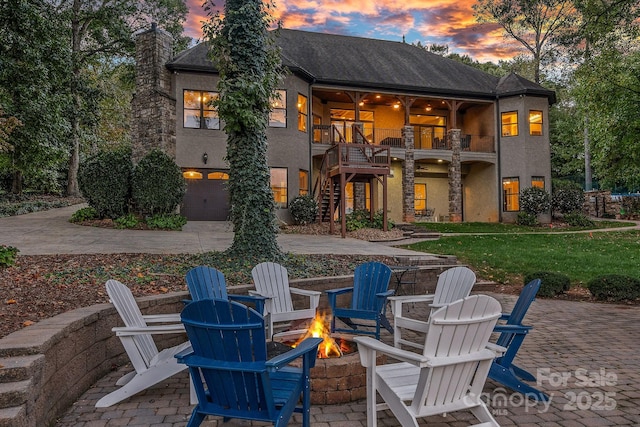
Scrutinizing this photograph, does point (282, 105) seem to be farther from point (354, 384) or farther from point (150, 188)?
point (354, 384)

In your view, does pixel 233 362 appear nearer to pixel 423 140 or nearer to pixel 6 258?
pixel 6 258

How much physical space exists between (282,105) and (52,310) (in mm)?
14136

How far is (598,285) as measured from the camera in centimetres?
741

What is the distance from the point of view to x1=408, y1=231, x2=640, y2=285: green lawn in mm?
9477

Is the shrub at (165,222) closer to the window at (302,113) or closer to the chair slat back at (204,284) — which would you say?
the window at (302,113)

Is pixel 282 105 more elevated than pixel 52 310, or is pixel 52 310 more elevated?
pixel 282 105

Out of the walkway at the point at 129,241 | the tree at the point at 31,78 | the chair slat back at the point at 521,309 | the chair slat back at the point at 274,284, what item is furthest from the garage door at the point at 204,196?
the chair slat back at the point at 521,309

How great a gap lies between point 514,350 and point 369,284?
6.45 ft

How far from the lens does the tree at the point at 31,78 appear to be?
1207cm

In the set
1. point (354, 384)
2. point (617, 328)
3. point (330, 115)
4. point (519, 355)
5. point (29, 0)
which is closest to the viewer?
point (354, 384)

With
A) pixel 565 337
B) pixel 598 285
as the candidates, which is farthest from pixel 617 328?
pixel 598 285

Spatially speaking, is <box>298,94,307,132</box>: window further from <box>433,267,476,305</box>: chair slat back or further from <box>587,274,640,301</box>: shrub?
<box>433,267,476,305</box>: chair slat back

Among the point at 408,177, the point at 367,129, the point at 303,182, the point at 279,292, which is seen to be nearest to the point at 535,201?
the point at 408,177

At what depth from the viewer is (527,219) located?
63.8ft
